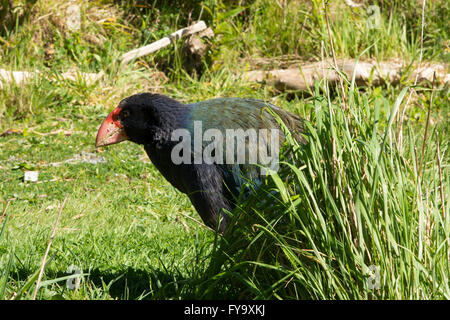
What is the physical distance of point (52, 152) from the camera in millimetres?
5098

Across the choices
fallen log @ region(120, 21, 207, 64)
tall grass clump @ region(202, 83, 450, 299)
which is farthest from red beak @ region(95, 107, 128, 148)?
fallen log @ region(120, 21, 207, 64)

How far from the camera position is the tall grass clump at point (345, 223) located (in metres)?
1.86

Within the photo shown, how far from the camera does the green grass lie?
1910mm

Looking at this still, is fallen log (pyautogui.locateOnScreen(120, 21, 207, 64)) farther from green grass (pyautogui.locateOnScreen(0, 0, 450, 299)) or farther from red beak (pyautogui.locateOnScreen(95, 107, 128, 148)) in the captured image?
red beak (pyautogui.locateOnScreen(95, 107, 128, 148))

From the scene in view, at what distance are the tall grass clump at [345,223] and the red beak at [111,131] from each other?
1.09 meters

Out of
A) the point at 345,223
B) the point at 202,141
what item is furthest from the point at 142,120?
the point at 345,223

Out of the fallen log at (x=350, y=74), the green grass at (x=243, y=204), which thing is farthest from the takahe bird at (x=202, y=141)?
the fallen log at (x=350, y=74)

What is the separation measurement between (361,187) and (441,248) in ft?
1.09

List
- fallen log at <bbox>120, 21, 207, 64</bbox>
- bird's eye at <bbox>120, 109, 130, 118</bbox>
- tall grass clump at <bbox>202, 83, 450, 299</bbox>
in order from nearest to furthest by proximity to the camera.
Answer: tall grass clump at <bbox>202, 83, 450, 299</bbox> < bird's eye at <bbox>120, 109, 130, 118</bbox> < fallen log at <bbox>120, 21, 207, 64</bbox>

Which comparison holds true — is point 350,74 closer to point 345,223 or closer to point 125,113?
point 125,113

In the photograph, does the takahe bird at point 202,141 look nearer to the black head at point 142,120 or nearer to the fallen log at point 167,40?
the black head at point 142,120

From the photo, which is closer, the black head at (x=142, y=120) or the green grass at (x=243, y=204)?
the green grass at (x=243, y=204)

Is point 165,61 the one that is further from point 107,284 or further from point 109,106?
point 107,284
